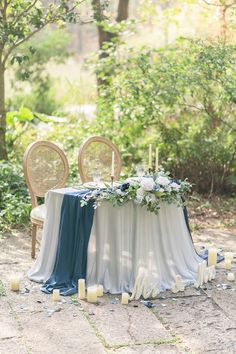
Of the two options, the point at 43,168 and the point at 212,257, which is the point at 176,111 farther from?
the point at 212,257

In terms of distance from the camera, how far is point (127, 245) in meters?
4.41

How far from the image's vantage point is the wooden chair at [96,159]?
5.66m

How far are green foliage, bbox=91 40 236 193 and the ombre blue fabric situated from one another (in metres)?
2.92

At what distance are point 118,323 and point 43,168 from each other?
1963 millimetres

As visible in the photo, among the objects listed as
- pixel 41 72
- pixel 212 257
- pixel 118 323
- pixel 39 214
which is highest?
pixel 41 72

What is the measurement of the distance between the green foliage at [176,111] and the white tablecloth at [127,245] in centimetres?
280

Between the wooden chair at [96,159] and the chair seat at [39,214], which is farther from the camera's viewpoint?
the wooden chair at [96,159]

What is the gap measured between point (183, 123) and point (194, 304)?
376 centimetres

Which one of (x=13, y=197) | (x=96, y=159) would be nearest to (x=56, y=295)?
(x=96, y=159)

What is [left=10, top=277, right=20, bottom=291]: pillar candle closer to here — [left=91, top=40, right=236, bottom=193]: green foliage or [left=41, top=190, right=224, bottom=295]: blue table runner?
[left=41, top=190, right=224, bottom=295]: blue table runner

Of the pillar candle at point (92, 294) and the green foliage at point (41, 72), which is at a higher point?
the green foliage at point (41, 72)

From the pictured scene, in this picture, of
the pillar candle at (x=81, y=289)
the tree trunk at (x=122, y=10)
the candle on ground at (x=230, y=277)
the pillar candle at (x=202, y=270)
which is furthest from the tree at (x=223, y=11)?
the pillar candle at (x=81, y=289)

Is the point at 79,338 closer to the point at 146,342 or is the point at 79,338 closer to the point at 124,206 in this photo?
the point at 146,342

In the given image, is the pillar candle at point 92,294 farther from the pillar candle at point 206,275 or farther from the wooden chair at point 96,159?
the wooden chair at point 96,159
